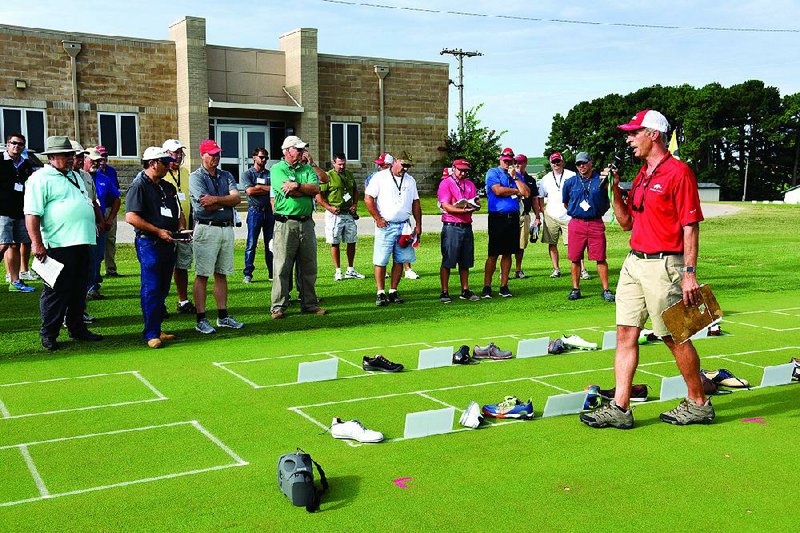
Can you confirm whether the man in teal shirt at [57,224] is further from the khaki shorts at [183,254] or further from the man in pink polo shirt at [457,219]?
the man in pink polo shirt at [457,219]

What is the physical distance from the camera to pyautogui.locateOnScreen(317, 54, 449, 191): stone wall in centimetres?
3619

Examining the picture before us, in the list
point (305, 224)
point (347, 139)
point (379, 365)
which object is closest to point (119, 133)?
point (347, 139)

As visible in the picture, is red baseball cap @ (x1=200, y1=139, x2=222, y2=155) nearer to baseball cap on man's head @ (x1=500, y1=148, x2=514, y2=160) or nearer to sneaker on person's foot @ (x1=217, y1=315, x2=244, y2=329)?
sneaker on person's foot @ (x1=217, y1=315, x2=244, y2=329)

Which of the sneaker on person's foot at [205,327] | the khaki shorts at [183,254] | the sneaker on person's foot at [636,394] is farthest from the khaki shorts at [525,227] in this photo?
the sneaker on person's foot at [636,394]

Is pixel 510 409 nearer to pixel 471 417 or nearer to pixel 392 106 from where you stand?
pixel 471 417

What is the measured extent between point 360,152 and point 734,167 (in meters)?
53.5

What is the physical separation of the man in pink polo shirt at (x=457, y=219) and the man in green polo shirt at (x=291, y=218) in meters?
2.02

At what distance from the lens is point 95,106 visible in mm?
31578

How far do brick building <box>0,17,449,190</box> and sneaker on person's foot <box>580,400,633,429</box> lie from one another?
2862 centimetres

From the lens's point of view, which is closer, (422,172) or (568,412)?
(568,412)

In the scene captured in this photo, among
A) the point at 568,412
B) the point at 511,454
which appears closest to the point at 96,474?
the point at 511,454

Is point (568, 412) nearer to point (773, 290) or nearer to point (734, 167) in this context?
point (773, 290)

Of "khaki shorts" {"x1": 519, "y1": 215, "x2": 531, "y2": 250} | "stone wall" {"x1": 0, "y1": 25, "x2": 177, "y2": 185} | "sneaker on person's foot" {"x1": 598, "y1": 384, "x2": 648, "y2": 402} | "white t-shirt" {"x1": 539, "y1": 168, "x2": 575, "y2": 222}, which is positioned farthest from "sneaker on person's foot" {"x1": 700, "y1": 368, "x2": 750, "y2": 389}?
"stone wall" {"x1": 0, "y1": 25, "x2": 177, "y2": 185}

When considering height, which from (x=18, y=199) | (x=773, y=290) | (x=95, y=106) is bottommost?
(x=773, y=290)
